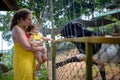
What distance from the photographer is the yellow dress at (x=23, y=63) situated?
8.70ft

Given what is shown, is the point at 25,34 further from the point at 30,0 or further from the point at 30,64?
the point at 30,0

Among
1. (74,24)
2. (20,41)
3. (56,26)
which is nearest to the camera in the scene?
(20,41)

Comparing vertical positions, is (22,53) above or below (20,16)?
below

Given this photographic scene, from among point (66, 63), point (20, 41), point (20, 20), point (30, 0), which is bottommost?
point (66, 63)

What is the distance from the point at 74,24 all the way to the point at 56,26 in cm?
123

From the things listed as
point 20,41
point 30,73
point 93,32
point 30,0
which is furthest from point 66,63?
point 30,0

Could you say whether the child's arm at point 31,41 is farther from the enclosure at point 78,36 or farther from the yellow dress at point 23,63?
the enclosure at point 78,36

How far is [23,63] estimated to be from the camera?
265 centimetres

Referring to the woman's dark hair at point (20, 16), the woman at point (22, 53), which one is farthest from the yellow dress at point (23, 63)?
the woman's dark hair at point (20, 16)

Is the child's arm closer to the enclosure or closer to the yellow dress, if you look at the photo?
the yellow dress

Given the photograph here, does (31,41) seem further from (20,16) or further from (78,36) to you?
(78,36)

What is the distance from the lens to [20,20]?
8.70 feet

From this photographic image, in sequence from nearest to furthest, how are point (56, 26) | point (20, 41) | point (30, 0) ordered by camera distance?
point (20, 41) → point (56, 26) → point (30, 0)

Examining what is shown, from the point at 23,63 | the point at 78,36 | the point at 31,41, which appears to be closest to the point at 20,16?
the point at 31,41
